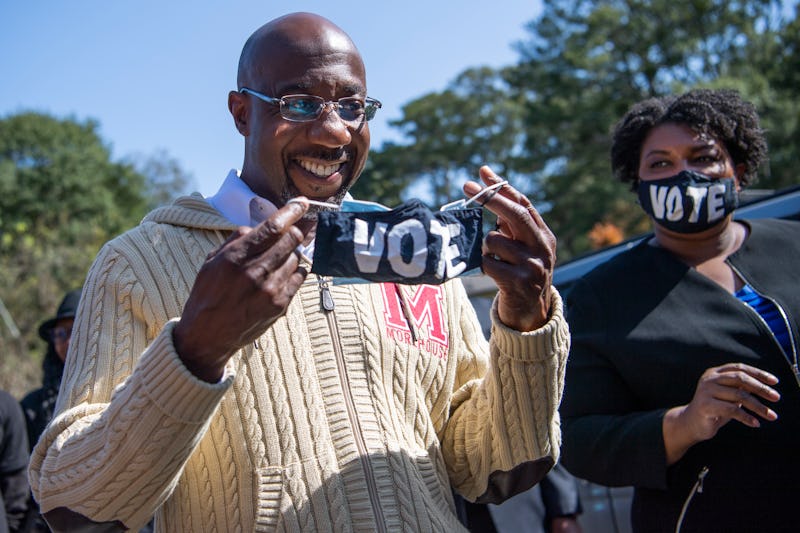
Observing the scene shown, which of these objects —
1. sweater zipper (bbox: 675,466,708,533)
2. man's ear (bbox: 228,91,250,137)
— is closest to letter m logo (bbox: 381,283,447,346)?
man's ear (bbox: 228,91,250,137)

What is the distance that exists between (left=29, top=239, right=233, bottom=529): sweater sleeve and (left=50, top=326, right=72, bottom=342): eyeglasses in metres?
4.16

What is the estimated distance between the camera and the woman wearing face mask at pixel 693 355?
2.76m

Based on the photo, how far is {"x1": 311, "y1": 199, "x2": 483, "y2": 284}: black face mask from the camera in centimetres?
179

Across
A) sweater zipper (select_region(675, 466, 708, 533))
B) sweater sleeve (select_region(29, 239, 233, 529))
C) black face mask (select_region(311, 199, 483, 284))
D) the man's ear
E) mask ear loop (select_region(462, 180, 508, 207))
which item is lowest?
sweater zipper (select_region(675, 466, 708, 533))

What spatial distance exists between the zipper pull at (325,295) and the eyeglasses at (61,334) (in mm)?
4241

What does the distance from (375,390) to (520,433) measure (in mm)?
378

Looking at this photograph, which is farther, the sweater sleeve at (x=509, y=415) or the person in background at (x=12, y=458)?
the person in background at (x=12, y=458)

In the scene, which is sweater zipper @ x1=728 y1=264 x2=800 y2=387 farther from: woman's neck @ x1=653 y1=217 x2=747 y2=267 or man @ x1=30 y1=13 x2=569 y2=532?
man @ x1=30 y1=13 x2=569 y2=532

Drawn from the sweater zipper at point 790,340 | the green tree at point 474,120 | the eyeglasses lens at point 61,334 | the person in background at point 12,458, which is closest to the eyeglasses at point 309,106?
the sweater zipper at point 790,340

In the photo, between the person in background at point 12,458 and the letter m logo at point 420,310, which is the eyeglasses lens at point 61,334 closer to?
the person in background at point 12,458

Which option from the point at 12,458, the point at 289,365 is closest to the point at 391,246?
the point at 289,365

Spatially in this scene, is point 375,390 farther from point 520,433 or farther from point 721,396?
point 721,396

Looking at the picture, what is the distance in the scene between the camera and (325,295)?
80.4 inches

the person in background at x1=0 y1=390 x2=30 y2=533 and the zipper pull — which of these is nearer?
the zipper pull
